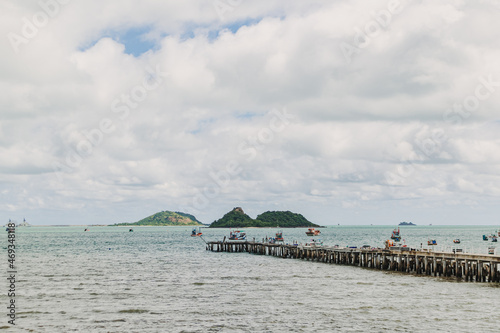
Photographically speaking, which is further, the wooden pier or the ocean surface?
the wooden pier

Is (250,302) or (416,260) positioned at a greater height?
(416,260)

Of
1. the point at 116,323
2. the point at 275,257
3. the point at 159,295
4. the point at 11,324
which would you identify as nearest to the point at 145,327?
the point at 116,323

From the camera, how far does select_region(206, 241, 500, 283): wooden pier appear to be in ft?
160

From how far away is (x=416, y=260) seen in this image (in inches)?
2254

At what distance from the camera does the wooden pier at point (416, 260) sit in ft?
160

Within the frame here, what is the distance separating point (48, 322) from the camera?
3300 cm

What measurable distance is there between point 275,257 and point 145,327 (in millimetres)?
59301

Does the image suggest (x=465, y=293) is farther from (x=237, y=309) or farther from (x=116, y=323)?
(x=116, y=323)

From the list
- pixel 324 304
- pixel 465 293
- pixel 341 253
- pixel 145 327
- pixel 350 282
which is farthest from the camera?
pixel 341 253

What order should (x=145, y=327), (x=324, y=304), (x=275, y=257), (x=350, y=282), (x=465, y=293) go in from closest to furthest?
(x=145, y=327), (x=324, y=304), (x=465, y=293), (x=350, y=282), (x=275, y=257)

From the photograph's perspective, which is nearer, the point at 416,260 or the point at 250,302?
the point at 250,302

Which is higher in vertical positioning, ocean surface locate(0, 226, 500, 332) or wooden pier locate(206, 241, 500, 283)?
wooden pier locate(206, 241, 500, 283)

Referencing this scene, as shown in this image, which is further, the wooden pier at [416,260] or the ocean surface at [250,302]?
the wooden pier at [416,260]

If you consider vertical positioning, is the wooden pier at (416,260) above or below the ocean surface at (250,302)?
above
